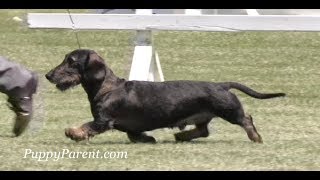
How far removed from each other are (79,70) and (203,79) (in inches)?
136

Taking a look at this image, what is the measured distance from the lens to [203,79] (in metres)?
9.91

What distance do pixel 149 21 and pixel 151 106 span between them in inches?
62.7

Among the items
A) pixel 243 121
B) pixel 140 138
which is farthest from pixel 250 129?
pixel 140 138

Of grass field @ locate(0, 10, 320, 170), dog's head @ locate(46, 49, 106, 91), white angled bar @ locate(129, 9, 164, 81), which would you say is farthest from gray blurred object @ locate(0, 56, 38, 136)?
white angled bar @ locate(129, 9, 164, 81)

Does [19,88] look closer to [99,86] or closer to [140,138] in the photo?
[99,86]

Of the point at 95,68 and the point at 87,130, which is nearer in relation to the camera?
the point at 87,130

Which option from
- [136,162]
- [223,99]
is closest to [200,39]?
[223,99]

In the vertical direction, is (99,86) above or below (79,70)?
below

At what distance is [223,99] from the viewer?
6.67 meters

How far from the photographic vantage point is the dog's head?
660cm

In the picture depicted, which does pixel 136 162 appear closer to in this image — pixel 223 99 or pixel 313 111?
pixel 223 99

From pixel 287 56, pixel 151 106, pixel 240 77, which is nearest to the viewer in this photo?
pixel 151 106

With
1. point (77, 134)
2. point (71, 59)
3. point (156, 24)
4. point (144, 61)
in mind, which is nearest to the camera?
point (77, 134)

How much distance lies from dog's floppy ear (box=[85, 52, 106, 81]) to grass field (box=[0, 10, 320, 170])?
0.51 metres
